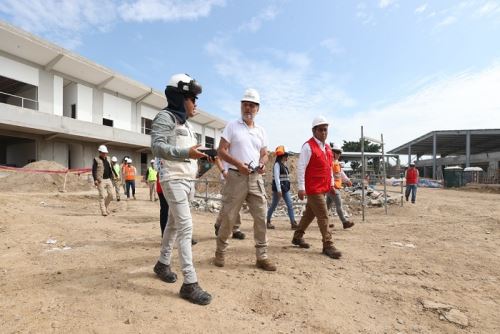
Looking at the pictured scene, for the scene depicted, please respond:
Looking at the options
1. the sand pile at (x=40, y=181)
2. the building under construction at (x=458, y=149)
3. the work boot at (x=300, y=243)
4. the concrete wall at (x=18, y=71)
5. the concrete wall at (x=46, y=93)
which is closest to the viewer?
the work boot at (x=300, y=243)

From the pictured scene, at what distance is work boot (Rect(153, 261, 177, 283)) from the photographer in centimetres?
286

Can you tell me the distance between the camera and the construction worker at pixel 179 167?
2.48 m

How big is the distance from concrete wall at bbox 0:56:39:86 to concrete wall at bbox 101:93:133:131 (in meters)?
5.78

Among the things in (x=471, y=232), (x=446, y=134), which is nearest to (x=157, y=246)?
(x=471, y=232)

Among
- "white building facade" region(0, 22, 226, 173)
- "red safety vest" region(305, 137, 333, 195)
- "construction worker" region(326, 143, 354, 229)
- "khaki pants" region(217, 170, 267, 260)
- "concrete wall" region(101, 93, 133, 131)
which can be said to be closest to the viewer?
"khaki pants" region(217, 170, 267, 260)

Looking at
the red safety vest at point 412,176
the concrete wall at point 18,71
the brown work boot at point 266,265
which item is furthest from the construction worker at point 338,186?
the concrete wall at point 18,71

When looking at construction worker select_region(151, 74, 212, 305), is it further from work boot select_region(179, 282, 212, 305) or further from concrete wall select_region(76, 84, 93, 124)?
concrete wall select_region(76, 84, 93, 124)

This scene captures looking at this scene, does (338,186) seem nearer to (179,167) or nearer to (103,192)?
Result: (179,167)

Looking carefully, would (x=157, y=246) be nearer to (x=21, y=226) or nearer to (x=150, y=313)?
(x=150, y=313)

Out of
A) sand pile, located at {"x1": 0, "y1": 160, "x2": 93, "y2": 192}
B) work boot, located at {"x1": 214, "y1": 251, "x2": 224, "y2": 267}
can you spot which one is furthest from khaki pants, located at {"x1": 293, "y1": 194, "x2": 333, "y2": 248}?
sand pile, located at {"x1": 0, "y1": 160, "x2": 93, "y2": 192}

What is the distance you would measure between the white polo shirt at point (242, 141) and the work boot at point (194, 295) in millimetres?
1455

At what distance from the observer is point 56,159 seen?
21.7m

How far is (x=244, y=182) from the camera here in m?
3.38

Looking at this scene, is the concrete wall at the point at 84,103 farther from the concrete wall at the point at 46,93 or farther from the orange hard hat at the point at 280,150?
the orange hard hat at the point at 280,150
